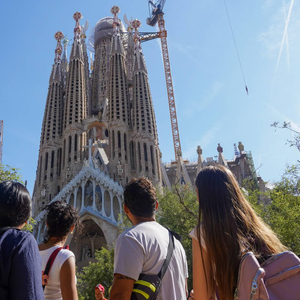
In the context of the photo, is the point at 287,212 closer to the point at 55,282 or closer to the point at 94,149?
the point at 55,282

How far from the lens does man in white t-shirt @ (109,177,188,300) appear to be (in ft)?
7.13

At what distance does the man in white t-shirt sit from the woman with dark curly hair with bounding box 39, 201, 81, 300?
0.60 meters

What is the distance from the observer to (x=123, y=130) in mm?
36750

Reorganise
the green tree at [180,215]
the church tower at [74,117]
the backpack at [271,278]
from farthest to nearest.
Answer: the church tower at [74,117]
the green tree at [180,215]
the backpack at [271,278]

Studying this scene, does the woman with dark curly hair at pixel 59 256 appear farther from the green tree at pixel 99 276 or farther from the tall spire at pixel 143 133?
the tall spire at pixel 143 133

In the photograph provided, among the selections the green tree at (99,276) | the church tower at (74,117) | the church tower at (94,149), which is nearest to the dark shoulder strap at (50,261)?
the green tree at (99,276)

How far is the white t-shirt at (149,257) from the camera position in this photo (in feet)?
7.22

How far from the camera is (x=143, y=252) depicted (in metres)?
2.29

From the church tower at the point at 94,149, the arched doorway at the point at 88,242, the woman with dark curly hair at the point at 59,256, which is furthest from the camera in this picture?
the church tower at the point at 94,149

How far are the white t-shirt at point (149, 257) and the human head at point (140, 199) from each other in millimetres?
122

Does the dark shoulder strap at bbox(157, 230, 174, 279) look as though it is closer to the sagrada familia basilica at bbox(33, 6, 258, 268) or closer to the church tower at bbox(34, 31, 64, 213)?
the sagrada familia basilica at bbox(33, 6, 258, 268)

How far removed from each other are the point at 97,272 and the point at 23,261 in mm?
16827

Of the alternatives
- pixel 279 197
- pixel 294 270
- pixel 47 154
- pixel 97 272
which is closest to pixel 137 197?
pixel 294 270

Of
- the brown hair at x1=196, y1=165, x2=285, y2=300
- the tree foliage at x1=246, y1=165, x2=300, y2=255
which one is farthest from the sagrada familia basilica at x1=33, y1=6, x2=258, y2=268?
the brown hair at x1=196, y1=165, x2=285, y2=300
